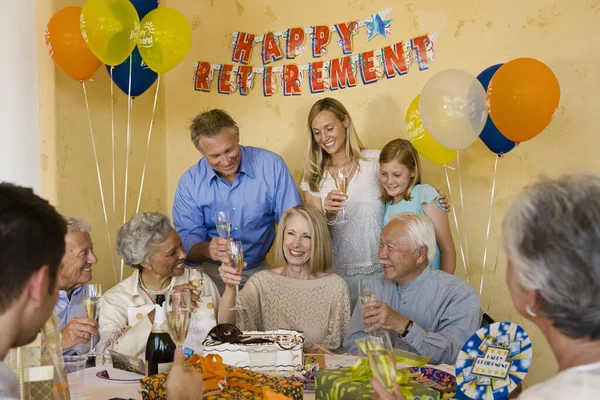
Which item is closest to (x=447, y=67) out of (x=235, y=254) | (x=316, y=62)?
(x=316, y=62)

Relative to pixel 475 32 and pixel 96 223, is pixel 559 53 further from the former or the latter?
pixel 96 223

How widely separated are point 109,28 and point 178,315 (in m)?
2.18

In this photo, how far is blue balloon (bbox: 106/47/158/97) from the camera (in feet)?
12.9

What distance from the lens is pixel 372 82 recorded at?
447 centimetres

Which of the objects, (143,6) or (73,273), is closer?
(73,273)

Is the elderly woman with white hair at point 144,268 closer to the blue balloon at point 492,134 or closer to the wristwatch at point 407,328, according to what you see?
the wristwatch at point 407,328

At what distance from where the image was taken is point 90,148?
4180mm

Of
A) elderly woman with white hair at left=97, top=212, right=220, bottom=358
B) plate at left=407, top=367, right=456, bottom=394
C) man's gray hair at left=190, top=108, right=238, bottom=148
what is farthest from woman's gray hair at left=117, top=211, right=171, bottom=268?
plate at left=407, top=367, right=456, bottom=394

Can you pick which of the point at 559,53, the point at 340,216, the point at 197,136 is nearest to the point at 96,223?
the point at 197,136

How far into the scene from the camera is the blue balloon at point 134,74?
3945mm

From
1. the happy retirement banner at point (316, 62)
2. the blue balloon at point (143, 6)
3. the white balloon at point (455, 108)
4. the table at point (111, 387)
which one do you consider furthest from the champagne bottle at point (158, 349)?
the happy retirement banner at point (316, 62)

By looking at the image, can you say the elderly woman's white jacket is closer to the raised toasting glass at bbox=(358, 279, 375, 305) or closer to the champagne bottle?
the champagne bottle

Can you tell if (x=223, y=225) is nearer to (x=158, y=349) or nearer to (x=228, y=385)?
(x=158, y=349)

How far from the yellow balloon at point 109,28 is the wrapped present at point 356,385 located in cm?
239
